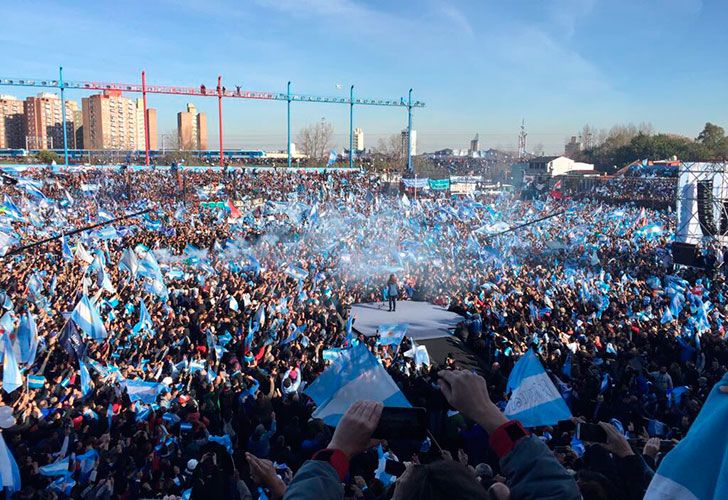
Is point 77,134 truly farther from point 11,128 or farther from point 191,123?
point 191,123

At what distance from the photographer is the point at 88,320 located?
8633mm

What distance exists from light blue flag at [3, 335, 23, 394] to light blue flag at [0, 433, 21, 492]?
2.39 m

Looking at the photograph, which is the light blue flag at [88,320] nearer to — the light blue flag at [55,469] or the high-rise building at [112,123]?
the light blue flag at [55,469]

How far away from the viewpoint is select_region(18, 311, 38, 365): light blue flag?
7844mm

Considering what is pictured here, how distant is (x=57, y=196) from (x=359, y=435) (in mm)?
29750

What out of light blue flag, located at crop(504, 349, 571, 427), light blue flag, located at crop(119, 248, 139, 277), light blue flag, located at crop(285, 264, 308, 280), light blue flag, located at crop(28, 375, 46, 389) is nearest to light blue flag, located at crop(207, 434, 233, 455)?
light blue flag, located at crop(28, 375, 46, 389)

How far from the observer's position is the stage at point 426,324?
38.7ft

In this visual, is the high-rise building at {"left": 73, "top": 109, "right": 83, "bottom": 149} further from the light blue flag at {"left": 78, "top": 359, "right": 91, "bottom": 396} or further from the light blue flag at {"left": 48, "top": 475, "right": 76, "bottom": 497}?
the light blue flag at {"left": 48, "top": 475, "right": 76, "bottom": 497}

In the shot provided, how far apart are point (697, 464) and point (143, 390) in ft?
23.4

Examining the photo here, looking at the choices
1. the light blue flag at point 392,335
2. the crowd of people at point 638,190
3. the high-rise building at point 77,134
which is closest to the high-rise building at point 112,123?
the high-rise building at point 77,134

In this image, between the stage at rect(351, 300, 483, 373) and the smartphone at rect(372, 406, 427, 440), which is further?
the stage at rect(351, 300, 483, 373)

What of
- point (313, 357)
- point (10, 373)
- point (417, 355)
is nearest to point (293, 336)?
point (313, 357)

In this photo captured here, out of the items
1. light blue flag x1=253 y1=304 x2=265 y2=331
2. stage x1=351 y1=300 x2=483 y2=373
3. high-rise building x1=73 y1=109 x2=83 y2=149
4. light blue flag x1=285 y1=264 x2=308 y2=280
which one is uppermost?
high-rise building x1=73 y1=109 x2=83 y2=149

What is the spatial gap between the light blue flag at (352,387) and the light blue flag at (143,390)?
312cm
